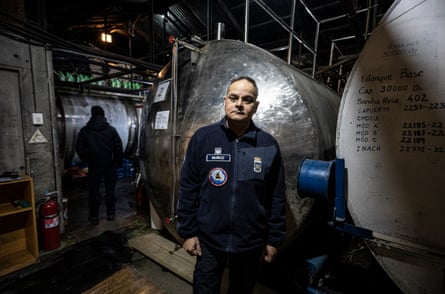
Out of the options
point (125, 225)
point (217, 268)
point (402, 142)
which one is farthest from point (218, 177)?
point (125, 225)

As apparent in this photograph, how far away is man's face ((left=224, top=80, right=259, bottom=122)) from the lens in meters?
1.39

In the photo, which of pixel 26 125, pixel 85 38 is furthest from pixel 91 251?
pixel 85 38

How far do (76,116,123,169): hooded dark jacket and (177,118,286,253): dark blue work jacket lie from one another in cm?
299

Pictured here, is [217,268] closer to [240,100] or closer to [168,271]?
[240,100]

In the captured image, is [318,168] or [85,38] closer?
[318,168]

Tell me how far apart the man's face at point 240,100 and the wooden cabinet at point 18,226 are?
2.92m

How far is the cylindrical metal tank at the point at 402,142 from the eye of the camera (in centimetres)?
108

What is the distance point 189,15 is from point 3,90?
3648 mm

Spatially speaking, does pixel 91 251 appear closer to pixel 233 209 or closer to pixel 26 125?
pixel 26 125

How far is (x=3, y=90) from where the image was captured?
286 cm

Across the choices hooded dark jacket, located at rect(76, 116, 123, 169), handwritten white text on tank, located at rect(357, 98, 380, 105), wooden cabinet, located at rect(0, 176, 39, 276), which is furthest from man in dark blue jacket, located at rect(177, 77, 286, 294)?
hooded dark jacket, located at rect(76, 116, 123, 169)

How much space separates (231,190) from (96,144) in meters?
3.29

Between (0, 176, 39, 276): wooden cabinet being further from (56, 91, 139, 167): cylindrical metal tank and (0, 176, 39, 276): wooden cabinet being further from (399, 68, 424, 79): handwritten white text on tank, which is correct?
(399, 68, 424, 79): handwritten white text on tank

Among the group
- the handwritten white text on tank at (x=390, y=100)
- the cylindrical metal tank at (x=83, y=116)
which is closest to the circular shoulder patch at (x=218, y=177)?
the handwritten white text on tank at (x=390, y=100)
